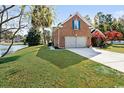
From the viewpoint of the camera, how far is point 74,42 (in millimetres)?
30359

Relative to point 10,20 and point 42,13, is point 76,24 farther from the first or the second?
point 10,20

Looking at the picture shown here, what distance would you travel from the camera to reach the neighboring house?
99.5 feet

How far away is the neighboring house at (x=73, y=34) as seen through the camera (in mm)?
30312

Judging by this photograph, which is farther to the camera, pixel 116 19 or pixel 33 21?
pixel 116 19

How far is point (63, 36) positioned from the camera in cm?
3041

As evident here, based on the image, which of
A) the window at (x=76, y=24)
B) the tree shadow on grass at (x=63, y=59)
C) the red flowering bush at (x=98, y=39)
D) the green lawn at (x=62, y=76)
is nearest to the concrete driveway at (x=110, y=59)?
the green lawn at (x=62, y=76)

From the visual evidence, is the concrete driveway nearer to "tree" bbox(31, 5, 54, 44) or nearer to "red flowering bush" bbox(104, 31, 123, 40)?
"tree" bbox(31, 5, 54, 44)

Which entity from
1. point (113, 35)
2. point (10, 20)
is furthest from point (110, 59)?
point (113, 35)

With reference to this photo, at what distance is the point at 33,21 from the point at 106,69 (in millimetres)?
7789

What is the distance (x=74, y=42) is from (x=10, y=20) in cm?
1395

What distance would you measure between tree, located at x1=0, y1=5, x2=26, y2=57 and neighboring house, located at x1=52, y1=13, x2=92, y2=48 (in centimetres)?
1261
